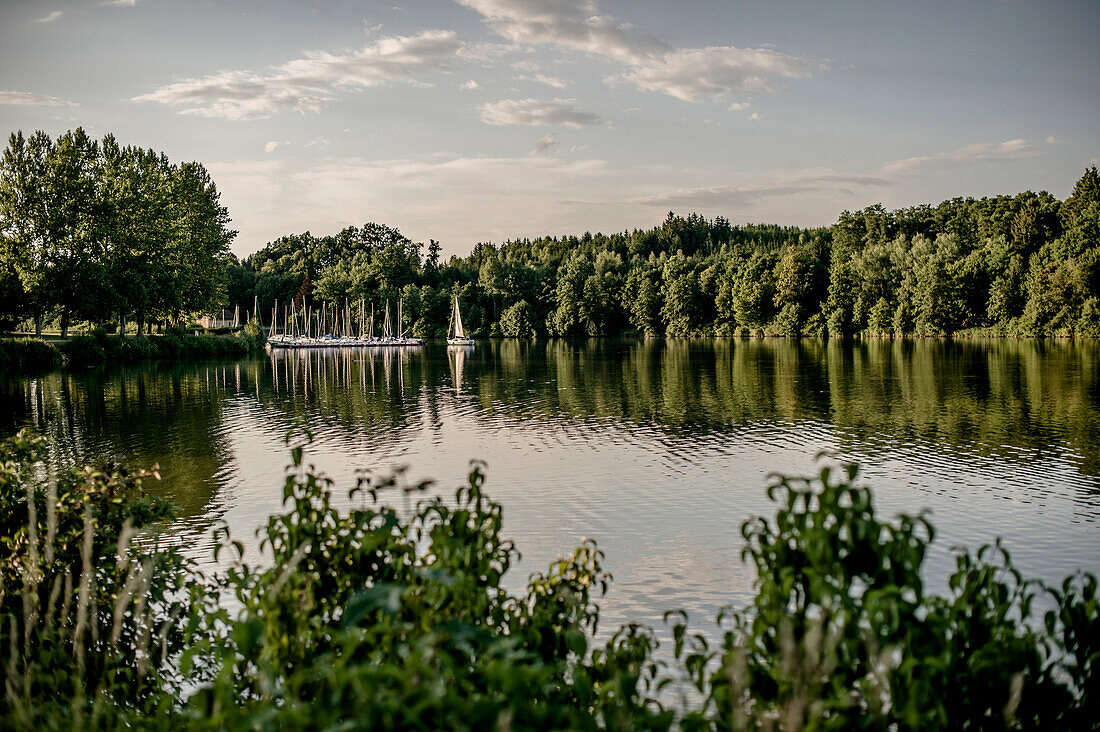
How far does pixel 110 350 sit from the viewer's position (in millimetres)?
66188

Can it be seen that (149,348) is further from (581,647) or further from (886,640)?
(886,640)

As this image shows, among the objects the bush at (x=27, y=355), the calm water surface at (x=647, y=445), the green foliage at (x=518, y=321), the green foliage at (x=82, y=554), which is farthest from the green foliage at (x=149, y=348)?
the green foliage at (x=518, y=321)

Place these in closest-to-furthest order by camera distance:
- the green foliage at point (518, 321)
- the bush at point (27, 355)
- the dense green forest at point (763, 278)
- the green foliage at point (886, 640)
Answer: the green foliage at point (886, 640) < the bush at point (27, 355) < the dense green forest at point (763, 278) < the green foliage at point (518, 321)

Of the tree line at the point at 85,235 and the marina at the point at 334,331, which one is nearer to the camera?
the tree line at the point at 85,235

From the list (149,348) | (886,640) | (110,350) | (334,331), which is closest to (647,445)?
(886,640)

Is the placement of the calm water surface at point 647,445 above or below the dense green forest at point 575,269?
below

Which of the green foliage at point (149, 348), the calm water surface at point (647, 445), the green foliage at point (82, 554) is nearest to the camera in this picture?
the green foliage at point (82, 554)

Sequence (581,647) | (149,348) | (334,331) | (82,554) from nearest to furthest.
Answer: (581,647) → (82,554) → (149,348) → (334,331)

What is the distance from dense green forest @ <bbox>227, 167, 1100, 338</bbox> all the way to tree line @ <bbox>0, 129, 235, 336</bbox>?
2124 inches

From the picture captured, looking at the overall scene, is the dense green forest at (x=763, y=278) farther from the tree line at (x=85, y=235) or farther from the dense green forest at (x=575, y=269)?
the tree line at (x=85, y=235)

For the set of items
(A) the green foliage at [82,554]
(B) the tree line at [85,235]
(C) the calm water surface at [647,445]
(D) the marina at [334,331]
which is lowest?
(C) the calm water surface at [647,445]

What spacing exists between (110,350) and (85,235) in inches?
370

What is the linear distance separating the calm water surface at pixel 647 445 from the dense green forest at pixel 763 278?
51.8 metres

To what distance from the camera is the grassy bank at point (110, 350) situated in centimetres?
5634
